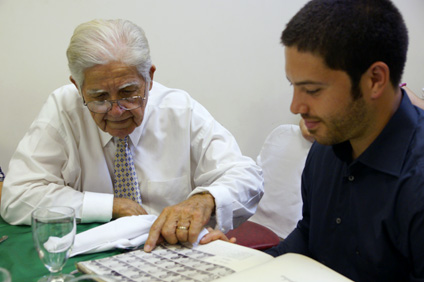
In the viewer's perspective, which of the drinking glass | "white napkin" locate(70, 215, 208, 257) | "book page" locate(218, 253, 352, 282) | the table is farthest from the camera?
"white napkin" locate(70, 215, 208, 257)

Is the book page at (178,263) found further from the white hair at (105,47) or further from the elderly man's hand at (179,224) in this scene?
the white hair at (105,47)

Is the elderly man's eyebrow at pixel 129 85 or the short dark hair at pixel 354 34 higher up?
the short dark hair at pixel 354 34

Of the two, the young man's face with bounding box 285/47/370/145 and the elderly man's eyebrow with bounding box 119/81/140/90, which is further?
the elderly man's eyebrow with bounding box 119/81/140/90

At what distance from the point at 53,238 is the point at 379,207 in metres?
0.75

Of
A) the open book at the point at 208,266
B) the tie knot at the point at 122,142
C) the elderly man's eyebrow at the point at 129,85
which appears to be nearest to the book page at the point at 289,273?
the open book at the point at 208,266

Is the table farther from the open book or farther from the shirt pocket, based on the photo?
the shirt pocket

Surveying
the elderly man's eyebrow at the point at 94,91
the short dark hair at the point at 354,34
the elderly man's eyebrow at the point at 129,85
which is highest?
the short dark hair at the point at 354,34

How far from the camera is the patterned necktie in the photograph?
65.1 inches

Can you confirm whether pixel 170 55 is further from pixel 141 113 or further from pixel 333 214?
pixel 333 214

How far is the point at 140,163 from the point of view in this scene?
1721 millimetres

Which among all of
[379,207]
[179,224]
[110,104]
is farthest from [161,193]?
[379,207]

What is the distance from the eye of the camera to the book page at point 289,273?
79cm

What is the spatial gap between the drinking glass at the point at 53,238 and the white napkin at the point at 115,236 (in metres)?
0.19

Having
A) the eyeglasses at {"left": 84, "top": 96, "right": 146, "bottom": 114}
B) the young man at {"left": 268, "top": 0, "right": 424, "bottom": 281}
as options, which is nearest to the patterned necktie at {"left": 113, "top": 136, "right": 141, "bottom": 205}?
the eyeglasses at {"left": 84, "top": 96, "right": 146, "bottom": 114}
